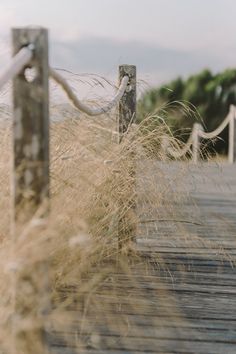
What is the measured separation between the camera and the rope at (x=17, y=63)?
211 cm

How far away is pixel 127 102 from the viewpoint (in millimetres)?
4828

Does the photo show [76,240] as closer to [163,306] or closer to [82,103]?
[82,103]

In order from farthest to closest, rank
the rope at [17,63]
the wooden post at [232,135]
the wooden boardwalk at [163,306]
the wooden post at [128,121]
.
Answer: the wooden post at [232,135] < the wooden post at [128,121] < the wooden boardwalk at [163,306] < the rope at [17,63]

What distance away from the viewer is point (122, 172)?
4117mm

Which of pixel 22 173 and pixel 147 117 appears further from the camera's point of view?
pixel 147 117

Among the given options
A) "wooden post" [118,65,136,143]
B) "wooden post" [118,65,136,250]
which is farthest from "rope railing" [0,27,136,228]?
"wooden post" [118,65,136,143]

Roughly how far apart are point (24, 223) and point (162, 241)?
3010 mm

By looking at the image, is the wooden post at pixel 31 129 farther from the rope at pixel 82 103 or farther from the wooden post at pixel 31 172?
the rope at pixel 82 103

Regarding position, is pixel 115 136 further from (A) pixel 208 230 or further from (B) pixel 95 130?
(A) pixel 208 230

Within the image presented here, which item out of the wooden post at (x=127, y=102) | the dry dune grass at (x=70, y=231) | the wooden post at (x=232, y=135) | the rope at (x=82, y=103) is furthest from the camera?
A: the wooden post at (x=232, y=135)

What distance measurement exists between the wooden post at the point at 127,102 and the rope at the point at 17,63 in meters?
2.54

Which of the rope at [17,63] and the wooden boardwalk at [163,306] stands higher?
the rope at [17,63]

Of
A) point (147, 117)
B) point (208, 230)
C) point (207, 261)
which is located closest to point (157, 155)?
point (147, 117)

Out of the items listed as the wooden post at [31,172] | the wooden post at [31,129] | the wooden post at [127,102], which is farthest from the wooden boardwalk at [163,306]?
the wooden post at [31,129]
